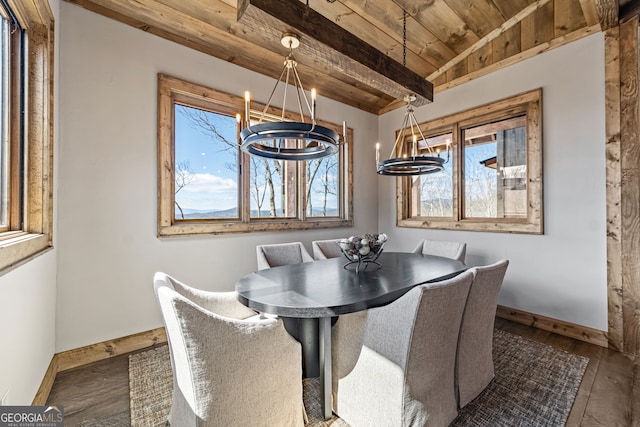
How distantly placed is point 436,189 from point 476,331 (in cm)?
280

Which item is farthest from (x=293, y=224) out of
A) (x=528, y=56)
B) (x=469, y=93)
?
(x=528, y=56)

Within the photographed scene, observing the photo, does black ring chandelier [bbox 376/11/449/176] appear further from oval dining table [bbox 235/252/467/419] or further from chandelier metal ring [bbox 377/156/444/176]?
oval dining table [bbox 235/252/467/419]

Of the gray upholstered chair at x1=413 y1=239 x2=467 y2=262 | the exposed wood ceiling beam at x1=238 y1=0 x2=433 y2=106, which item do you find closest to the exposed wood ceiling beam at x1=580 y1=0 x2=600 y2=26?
the exposed wood ceiling beam at x1=238 y1=0 x2=433 y2=106

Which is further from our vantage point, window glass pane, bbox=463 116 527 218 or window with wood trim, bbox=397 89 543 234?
window glass pane, bbox=463 116 527 218

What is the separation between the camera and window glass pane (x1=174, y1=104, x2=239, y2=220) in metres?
2.99

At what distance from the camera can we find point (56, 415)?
58.0 inches

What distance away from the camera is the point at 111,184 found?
2518 mm

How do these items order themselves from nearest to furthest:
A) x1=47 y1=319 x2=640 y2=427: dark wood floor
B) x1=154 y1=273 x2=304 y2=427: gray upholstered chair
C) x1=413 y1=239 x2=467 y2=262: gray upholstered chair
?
x1=154 y1=273 x2=304 y2=427: gray upholstered chair → x1=47 y1=319 x2=640 y2=427: dark wood floor → x1=413 y1=239 x2=467 y2=262: gray upholstered chair

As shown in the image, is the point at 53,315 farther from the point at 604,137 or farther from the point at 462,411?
the point at 604,137

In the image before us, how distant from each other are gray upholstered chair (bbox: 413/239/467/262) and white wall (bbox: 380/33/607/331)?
657 mm

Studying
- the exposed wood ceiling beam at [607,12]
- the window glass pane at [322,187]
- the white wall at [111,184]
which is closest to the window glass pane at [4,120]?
the white wall at [111,184]

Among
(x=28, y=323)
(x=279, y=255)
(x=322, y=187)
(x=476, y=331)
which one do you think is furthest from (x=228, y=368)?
(x=322, y=187)

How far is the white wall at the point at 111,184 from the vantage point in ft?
7.64

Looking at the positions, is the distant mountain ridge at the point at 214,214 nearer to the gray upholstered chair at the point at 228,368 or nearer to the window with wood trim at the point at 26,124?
the window with wood trim at the point at 26,124
